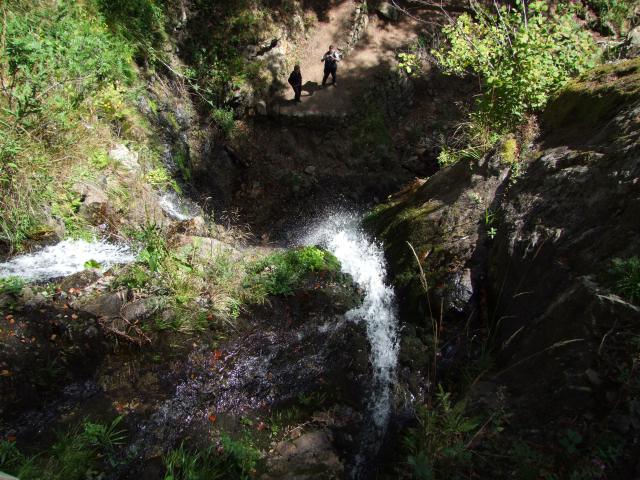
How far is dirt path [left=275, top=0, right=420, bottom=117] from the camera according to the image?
11.1 metres

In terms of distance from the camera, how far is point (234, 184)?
10500mm

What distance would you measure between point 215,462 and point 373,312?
316 cm

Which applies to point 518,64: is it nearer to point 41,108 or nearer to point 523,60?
point 523,60

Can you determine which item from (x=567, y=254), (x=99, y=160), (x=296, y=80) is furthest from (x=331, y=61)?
(x=567, y=254)

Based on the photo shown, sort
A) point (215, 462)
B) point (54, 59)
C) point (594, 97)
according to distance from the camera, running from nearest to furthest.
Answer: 1. point (215, 462)
2. point (594, 97)
3. point (54, 59)

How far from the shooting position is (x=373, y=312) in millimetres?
6195

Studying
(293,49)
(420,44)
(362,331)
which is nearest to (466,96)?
(420,44)

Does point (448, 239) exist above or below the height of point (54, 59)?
below

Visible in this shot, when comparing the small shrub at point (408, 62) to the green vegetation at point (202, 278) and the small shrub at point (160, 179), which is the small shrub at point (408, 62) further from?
the small shrub at point (160, 179)

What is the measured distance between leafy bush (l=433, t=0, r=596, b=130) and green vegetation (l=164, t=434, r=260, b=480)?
19.7 feet

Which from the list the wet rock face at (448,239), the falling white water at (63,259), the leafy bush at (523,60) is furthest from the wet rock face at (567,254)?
the falling white water at (63,259)

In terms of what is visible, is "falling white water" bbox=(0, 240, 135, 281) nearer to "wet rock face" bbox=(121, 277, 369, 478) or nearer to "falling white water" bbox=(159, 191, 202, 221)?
"falling white water" bbox=(159, 191, 202, 221)

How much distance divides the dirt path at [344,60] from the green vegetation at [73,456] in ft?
29.7

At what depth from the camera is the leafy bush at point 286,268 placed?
602cm
